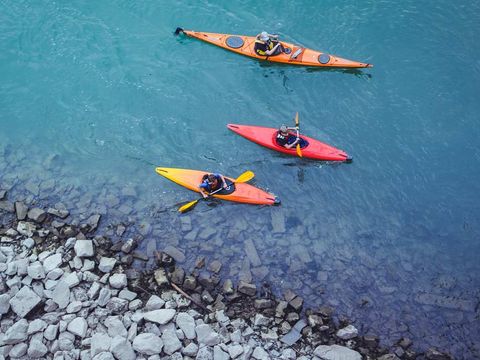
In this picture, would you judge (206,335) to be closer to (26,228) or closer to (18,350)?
(18,350)

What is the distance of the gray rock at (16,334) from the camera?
997 cm

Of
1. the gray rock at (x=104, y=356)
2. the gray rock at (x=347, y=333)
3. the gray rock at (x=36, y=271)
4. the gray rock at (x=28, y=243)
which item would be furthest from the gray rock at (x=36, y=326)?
the gray rock at (x=347, y=333)

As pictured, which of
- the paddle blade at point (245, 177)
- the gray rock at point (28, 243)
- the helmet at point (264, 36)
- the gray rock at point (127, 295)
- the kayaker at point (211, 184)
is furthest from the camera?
the helmet at point (264, 36)

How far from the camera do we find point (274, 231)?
13406mm

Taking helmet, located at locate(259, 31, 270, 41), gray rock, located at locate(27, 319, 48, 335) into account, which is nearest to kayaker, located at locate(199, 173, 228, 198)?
gray rock, located at locate(27, 319, 48, 335)

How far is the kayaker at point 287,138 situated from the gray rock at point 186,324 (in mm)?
6571

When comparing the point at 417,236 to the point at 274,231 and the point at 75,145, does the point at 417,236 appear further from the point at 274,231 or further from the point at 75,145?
the point at 75,145

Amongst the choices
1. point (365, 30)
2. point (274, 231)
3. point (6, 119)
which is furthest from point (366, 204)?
point (6, 119)

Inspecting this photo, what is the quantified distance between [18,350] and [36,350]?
40 centimetres

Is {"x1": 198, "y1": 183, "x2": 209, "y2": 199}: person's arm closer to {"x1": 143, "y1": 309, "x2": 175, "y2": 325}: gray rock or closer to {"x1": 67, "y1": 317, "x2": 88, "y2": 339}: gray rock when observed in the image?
{"x1": 143, "y1": 309, "x2": 175, "y2": 325}: gray rock

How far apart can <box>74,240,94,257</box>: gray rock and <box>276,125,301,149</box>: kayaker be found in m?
6.76

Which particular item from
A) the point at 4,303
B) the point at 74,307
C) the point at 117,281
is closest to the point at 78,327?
the point at 74,307

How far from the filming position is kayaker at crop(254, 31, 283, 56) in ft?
54.9

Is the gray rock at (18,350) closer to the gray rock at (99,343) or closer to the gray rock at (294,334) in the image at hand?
the gray rock at (99,343)
